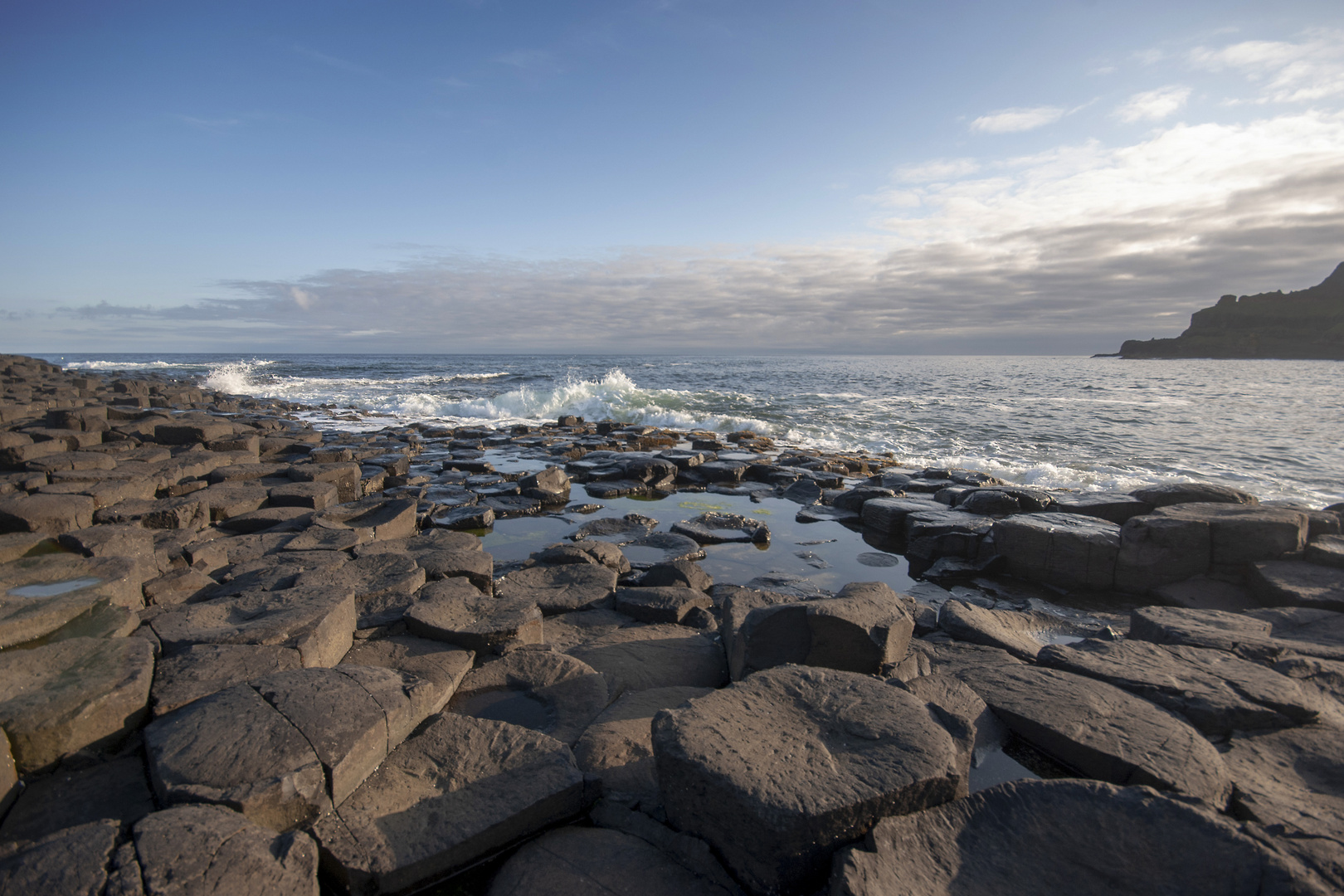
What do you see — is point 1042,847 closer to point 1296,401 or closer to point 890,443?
point 890,443

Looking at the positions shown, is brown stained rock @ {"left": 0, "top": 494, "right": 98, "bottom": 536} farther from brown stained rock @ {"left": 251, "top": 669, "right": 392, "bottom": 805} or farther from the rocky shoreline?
brown stained rock @ {"left": 251, "top": 669, "right": 392, "bottom": 805}

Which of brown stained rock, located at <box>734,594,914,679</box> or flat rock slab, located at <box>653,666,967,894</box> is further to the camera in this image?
brown stained rock, located at <box>734,594,914,679</box>

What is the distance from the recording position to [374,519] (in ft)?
19.9

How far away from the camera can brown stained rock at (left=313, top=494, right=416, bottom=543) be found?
5.62m

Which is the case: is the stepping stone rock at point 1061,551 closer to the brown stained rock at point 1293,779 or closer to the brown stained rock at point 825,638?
the brown stained rock at point 1293,779

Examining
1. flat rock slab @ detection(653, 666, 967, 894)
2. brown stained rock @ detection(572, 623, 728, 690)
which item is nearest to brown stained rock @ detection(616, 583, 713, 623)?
brown stained rock @ detection(572, 623, 728, 690)

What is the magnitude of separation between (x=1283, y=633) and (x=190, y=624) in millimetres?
7370

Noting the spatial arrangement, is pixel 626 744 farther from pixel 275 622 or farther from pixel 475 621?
pixel 275 622

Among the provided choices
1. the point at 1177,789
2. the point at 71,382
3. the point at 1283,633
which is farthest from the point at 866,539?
the point at 71,382

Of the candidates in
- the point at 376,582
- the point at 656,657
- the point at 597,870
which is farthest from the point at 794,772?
the point at 376,582

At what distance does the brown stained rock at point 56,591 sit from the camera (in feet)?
10.1

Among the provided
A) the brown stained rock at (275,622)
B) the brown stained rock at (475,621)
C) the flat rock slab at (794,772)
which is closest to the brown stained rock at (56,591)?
the brown stained rock at (275,622)

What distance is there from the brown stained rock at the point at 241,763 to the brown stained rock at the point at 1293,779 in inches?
143

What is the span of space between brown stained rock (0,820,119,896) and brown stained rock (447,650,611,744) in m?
1.38
